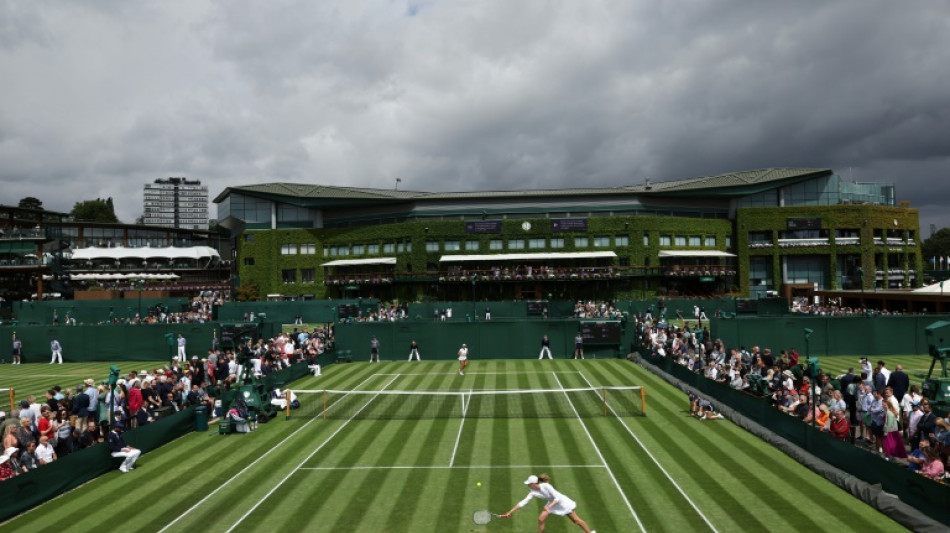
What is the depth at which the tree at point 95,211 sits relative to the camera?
539ft

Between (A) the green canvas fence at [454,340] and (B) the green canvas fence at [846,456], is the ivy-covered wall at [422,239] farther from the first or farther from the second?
(B) the green canvas fence at [846,456]

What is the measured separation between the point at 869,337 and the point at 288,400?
3482 centimetres

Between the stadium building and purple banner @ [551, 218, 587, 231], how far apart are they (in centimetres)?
19

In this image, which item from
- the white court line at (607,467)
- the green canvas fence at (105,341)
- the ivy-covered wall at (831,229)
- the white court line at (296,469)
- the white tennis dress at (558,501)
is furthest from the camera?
the ivy-covered wall at (831,229)

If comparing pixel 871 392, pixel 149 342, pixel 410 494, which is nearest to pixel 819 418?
pixel 871 392

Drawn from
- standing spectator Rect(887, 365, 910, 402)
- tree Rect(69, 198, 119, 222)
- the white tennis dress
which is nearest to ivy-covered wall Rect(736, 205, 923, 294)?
standing spectator Rect(887, 365, 910, 402)

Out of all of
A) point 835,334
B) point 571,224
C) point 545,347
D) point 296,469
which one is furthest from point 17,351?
point 571,224

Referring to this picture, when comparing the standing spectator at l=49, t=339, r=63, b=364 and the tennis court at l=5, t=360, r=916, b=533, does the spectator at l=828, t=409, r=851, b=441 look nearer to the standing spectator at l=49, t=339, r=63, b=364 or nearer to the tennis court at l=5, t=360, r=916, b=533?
the tennis court at l=5, t=360, r=916, b=533

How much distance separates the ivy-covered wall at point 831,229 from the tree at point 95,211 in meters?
156

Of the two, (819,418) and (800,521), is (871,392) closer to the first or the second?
(819,418)

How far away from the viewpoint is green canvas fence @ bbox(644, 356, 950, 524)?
41.6ft

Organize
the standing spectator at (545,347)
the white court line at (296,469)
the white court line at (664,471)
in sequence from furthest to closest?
1. the standing spectator at (545,347)
2. the white court line at (296,469)
3. the white court line at (664,471)

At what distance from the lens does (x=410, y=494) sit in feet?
51.9

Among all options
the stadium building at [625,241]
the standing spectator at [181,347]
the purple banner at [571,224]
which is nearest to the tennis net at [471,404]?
the standing spectator at [181,347]
